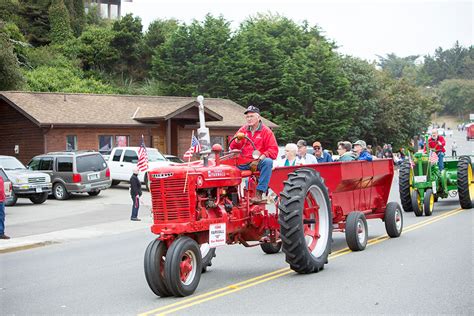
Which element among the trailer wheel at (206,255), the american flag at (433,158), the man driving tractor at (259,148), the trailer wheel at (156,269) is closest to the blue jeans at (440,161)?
the american flag at (433,158)

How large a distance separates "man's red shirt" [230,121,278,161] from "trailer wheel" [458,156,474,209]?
35.3ft

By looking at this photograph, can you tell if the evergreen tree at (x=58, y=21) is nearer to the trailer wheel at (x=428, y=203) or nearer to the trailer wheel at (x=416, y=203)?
the trailer wheel at (x=416, y=203)

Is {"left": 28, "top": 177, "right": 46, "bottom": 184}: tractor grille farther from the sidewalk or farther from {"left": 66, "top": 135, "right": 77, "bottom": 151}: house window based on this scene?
{"left": 66, "top": 135, "right": 77, "bottom": 151}: house window

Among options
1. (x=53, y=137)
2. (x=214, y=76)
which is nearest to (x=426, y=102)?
(x=214, y=76)

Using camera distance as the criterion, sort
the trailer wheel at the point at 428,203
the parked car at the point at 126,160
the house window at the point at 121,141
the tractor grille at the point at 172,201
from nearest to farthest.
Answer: the tractor grille at the point at 172,201, the trailer wheel at the point at 428,203, the parked car at the point at 126,160, the house window at the point at 121,141

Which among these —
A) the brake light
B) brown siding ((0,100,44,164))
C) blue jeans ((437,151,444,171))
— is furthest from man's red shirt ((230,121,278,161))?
brown siding ((0,100,44,164))

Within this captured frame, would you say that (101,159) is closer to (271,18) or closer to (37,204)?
(37,204)

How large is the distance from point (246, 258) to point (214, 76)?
46.5 metres

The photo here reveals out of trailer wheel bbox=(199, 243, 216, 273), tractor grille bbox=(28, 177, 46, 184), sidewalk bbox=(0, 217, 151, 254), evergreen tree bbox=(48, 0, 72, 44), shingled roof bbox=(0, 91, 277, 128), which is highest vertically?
evergreen tree bbox=(48, 0, 72, 44)

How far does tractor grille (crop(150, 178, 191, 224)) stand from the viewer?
9422 millimetres

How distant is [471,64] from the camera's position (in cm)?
16912

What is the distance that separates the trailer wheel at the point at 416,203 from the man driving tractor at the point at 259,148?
9.04m

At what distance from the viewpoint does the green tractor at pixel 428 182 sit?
19188mm

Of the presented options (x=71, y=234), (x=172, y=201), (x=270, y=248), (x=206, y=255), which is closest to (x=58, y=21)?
(x=71, y=234)
